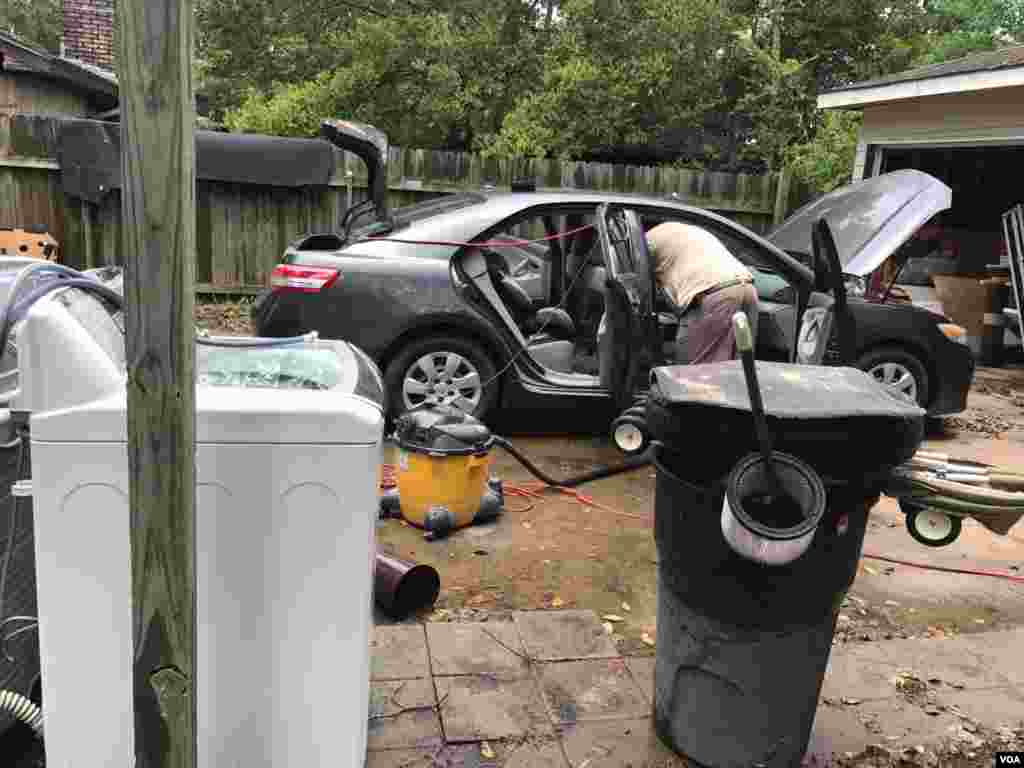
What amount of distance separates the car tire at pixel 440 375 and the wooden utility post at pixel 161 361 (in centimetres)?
374

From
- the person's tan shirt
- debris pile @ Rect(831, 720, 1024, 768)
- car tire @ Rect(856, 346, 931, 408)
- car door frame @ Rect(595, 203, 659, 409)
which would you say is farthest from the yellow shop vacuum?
car tire @ Rect(856, 346, 931, 408)

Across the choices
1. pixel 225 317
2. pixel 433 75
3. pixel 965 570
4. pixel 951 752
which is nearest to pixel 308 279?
pixel 965 570

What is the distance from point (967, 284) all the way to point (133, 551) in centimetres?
1152

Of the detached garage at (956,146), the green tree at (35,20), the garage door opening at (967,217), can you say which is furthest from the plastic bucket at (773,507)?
the green tree at (35,20)

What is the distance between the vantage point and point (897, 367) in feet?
20.8

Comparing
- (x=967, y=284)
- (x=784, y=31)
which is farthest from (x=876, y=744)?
(x=784, y=31)

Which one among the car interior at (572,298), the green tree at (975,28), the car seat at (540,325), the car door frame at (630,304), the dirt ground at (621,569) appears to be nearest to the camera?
the dirt ground at (621,569)

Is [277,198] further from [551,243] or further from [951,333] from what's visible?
[951,333]

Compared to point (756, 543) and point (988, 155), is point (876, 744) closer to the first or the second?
point (756, 543)

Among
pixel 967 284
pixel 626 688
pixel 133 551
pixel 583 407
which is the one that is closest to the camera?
pixel 133 551

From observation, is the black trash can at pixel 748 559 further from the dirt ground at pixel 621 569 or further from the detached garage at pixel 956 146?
the detached garage at pixel 956 146

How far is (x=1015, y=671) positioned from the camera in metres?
3.34

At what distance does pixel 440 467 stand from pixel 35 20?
36399 millimetres

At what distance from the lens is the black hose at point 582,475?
4.73 meters
